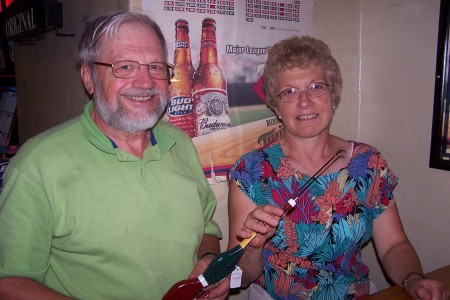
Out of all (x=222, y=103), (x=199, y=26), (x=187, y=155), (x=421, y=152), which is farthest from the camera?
(x=421, y=152)

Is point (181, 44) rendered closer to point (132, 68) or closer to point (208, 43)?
point (208, 43)

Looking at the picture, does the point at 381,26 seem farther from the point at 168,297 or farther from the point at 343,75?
the point at 168,297

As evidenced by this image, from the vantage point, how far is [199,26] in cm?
158

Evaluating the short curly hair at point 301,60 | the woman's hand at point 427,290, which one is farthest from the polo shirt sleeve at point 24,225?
the woman's hand at point 427,290

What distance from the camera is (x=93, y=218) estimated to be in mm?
1102

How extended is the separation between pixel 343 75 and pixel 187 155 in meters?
1.22

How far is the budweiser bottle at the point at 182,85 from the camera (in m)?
1.54

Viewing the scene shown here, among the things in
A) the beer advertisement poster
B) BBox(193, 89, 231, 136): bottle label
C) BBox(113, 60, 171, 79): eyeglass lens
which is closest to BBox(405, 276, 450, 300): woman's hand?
the beer advertisement poster

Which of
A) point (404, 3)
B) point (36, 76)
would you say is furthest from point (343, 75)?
point (36, 76)

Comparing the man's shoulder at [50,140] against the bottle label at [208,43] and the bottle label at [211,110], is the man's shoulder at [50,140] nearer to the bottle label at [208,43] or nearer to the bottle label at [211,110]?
the bottle label at [211,110]

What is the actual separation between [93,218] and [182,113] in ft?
2.19

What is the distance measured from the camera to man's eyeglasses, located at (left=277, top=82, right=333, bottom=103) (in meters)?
1.49

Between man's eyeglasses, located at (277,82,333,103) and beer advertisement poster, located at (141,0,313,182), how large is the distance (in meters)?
0.32

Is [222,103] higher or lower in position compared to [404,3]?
lower
